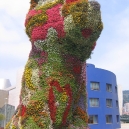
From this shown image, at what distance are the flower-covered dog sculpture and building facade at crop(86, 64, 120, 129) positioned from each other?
30.5 m

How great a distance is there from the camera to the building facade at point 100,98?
38.9 m

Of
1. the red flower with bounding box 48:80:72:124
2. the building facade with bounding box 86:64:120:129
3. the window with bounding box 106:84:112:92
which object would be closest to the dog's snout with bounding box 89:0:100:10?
the red flower with bounding box 48:80:72:124

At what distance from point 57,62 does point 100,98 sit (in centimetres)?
3290

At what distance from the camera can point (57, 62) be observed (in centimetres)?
764

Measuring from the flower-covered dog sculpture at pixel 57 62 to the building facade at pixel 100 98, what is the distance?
30.5m

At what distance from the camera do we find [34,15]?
25.9 ft

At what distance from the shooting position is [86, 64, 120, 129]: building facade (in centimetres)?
3888

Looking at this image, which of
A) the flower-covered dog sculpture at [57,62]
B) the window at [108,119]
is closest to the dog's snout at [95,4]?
the flower-covered dog sculpture at [57,62]

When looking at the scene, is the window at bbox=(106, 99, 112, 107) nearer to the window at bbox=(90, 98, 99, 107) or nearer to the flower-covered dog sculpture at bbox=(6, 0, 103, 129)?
the window at bbox=(90, 98, 99, 107)

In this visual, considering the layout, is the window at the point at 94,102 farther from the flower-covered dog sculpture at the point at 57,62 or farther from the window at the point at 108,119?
the flower-covered dog sculpture at the point at 57,62

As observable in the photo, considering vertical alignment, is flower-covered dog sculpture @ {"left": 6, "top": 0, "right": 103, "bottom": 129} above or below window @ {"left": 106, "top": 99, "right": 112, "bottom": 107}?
below

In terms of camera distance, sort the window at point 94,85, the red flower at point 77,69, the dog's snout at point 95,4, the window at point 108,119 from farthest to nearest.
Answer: the window at point 108,119, the window at point 94,85, the red flower at point 77,69, the dog's snout at point 95,4

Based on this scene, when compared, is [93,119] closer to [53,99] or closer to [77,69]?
[77,69]

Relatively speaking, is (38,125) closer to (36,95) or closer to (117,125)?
(36,95)
